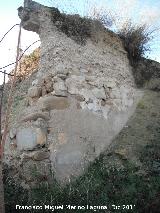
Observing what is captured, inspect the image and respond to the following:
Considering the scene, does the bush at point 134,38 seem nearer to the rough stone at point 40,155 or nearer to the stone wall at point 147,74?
the stone wall at point 147,74

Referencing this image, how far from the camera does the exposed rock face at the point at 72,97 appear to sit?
5.50 metres

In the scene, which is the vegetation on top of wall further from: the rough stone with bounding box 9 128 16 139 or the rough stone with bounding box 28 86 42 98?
the rough stone with bounding box 9 128 16 139

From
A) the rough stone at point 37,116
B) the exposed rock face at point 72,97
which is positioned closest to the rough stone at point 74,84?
the exposed rock face at point 72,97

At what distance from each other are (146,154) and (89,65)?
1799 mm

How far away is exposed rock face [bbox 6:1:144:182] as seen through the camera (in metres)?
5.50

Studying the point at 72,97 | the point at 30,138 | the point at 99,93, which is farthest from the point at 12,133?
the point at 99,93

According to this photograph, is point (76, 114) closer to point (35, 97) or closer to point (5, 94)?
point (35, 97)

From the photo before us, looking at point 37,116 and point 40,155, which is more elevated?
point 37,116

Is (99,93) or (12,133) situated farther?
(99,93)

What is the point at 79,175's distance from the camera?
17.9ft

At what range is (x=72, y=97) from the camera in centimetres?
591

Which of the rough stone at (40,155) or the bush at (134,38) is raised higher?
the bush at (134,38)

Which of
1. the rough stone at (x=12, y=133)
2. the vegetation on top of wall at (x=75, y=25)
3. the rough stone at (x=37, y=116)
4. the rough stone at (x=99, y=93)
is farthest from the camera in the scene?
the vegetation on top of wall at (x=75, y=25)

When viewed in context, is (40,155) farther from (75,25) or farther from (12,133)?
(75,25)
